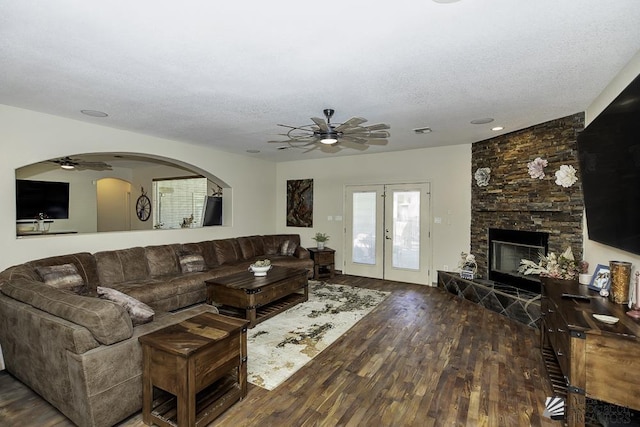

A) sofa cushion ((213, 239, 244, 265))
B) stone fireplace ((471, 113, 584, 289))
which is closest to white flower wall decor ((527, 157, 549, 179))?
stone fireplace ((471, 113, 584, 289))

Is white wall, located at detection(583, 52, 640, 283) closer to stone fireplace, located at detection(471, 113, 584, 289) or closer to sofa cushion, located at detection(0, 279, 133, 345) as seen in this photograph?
stone fireplace, located at detection(471, 113, 584, 289)

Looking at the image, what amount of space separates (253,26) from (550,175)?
421 cm

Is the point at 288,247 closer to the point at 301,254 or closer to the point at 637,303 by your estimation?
the point at 301,254

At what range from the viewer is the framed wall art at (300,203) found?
24.3 feet

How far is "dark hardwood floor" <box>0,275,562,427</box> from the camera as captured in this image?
7.24 feet

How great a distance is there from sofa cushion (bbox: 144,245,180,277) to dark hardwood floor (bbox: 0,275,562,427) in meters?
2.04

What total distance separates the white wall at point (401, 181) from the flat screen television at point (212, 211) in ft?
5.71

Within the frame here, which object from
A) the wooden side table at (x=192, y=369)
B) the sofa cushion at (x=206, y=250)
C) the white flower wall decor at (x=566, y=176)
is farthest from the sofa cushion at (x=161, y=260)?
the white flower wall decor at (x=566, y=176)

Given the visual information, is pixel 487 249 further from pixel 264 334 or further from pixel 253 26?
pixel 253 26

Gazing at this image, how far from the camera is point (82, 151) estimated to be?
4.16 metres

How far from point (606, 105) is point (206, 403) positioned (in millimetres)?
4422

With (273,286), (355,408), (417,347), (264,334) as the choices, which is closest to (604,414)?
(417,347)

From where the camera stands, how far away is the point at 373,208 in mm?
6605

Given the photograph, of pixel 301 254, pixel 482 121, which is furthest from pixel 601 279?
pixel 301 254
